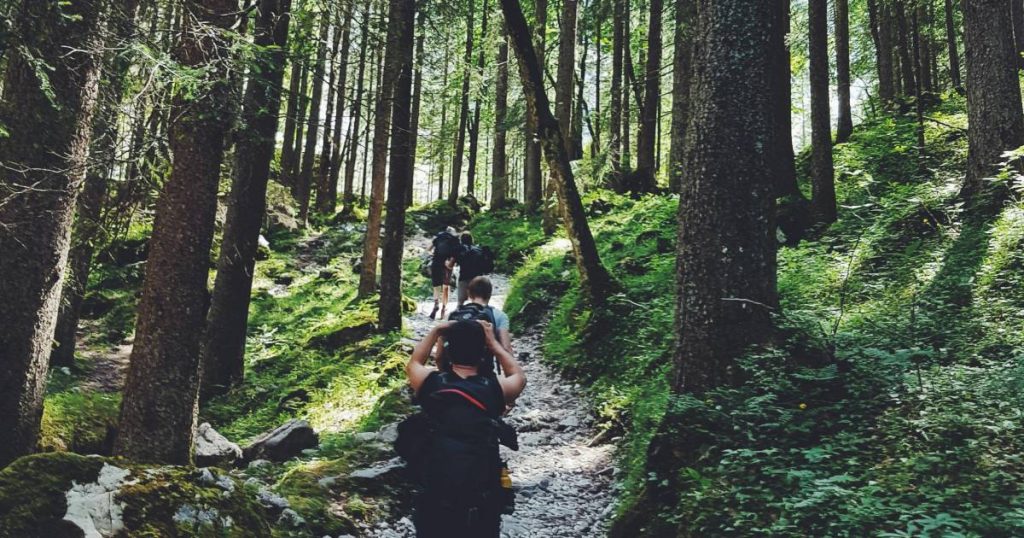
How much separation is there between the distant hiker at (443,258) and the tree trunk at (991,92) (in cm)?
899

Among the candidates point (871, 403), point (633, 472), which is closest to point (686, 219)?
point (871, 403)

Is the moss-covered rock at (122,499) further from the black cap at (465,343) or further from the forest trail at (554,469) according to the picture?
the black cap at (465,343)

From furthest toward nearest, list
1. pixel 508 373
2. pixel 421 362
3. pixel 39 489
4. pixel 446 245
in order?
pixel 446 245 < pixel 508 373 < pixel 421 362 < pixel 39 489

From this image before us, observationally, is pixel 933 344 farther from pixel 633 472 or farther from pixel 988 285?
pixel 633 472

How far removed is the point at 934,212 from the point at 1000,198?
902 mm

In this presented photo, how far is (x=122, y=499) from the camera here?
12.6 feet

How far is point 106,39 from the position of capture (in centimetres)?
596

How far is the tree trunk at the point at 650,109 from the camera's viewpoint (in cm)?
2002

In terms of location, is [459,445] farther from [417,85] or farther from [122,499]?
[417,85]

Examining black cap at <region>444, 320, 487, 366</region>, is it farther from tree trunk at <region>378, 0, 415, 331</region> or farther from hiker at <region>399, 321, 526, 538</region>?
tree trunk at <region>378, 0, 415, 331</region>

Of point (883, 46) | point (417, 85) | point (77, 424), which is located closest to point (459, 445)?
point (77, 424)

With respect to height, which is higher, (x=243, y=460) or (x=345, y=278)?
(x=345, y=278)

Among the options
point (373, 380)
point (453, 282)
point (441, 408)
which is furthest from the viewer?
point (453, 282)

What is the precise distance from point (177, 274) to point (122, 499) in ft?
7.70
